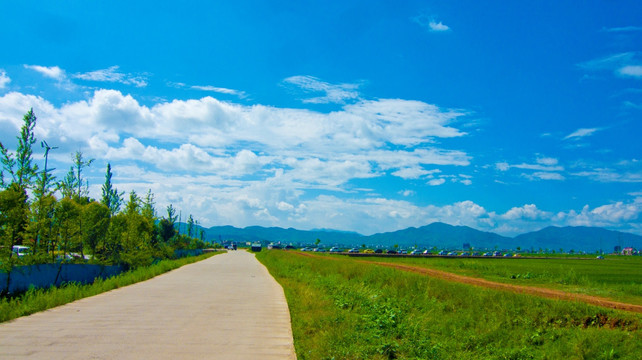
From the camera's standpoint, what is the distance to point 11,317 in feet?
34.3

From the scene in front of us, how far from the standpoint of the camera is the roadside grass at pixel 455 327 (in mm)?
9148

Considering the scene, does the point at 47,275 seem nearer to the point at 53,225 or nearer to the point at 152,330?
the point at 53,225

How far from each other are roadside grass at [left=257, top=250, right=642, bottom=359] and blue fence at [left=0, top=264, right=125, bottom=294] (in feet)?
35.1

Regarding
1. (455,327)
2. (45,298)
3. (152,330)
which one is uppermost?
(45,298)

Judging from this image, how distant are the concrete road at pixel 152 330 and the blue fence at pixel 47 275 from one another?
4841 millimetres

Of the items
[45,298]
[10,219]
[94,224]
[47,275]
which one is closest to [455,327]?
[45,298]

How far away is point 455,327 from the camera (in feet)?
39.3

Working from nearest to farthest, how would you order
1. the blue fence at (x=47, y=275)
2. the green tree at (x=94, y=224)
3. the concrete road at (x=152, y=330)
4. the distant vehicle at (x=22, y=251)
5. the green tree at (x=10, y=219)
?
the concrete road at (x=152, y=330), the green tree at (x=10, y=219), the blue fence at (x=47, y=275), the distant vehicle at (x=22, y=251), the green tree at (x=94, y=224)

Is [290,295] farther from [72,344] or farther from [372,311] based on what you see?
[72,344]

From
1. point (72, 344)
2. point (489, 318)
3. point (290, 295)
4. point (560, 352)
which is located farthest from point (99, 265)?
point (560, 352)

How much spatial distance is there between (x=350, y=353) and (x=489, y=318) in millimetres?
6433

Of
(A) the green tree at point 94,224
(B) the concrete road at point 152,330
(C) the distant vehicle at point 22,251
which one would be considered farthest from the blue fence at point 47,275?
(B) the concrete road at point 152,330

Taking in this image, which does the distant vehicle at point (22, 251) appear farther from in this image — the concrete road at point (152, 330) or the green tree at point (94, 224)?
the concrete road at point (152, 330)

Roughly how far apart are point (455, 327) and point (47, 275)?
1733 cm
